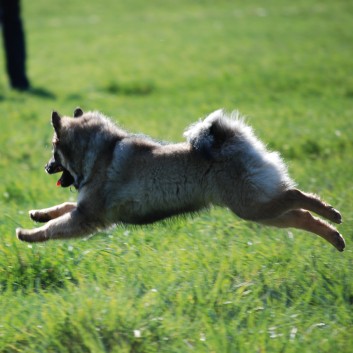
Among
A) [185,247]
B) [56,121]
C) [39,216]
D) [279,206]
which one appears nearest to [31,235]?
[39,216]

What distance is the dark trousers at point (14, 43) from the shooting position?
53.5ft

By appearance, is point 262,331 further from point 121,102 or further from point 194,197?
point 121,102

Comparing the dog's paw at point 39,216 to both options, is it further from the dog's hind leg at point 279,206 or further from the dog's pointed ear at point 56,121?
the dog's hind leg at point 279,206

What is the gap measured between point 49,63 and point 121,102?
6.52m

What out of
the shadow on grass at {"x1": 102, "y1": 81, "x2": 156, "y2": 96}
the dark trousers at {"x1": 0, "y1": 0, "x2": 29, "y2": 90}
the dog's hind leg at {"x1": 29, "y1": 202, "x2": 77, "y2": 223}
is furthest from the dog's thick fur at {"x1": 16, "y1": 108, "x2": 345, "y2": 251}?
the dark trousers at {"x1": 0, "y1": 0, "x2": 29, "y2": 90}

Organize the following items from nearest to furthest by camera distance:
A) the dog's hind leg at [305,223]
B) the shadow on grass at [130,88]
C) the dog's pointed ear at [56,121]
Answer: the dog's hind leg at [305,223] → the dog's pointed ear at [56,121] → the shadow on grass at [130,88]

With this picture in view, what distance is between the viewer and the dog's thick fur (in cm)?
512

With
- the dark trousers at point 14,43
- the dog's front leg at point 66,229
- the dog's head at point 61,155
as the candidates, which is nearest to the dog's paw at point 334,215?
the dog's front leg at point 66,229

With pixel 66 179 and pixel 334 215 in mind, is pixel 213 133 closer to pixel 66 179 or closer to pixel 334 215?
pixel 334 215

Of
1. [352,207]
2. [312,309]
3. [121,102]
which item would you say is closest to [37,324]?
[312,309]

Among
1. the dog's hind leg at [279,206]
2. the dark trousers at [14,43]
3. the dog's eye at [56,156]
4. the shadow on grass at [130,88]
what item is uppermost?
the dog's eye at [56,156]

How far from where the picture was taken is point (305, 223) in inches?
217

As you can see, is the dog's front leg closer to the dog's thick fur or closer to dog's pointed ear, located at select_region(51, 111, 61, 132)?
the dog's thick fur

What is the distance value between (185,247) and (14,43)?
1234 cm
